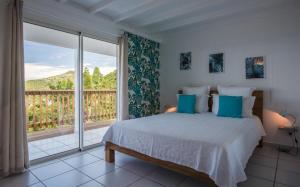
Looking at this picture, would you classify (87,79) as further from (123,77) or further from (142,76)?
(142,76)

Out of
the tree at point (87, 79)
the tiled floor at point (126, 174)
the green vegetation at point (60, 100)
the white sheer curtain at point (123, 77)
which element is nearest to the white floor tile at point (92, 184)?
the tiled floor at point (126, 174)

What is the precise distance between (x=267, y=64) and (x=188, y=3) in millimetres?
1888

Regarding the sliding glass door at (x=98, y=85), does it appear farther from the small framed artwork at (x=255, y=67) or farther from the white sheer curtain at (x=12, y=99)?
the small framed artwork at (x=255, y=67)

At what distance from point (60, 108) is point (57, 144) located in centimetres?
96

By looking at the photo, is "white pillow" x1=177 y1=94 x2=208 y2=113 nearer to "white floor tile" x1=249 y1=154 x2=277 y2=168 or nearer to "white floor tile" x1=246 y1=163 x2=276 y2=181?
"white floor tile" x1=249 y1=154 x2=277 y2=168

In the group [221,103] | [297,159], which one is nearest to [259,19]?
[221,103]

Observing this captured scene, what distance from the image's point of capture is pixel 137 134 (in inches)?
97.4

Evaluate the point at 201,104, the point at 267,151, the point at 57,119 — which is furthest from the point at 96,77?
the point at 267,151

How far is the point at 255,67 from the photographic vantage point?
3.64 metres

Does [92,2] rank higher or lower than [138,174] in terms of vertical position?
higher

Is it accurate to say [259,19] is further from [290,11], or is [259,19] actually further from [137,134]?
[137,134]

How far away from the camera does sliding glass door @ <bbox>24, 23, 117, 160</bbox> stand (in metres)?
3.38

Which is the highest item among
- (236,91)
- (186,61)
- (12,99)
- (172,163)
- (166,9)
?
(166,9)

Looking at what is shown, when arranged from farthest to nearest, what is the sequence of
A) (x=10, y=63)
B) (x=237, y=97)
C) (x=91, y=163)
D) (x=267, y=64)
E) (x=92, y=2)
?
(x=267, y=64) → (x=237, y=97) → (x=92, y=2) → (x=91, y=163) → (x=10, y=63)
